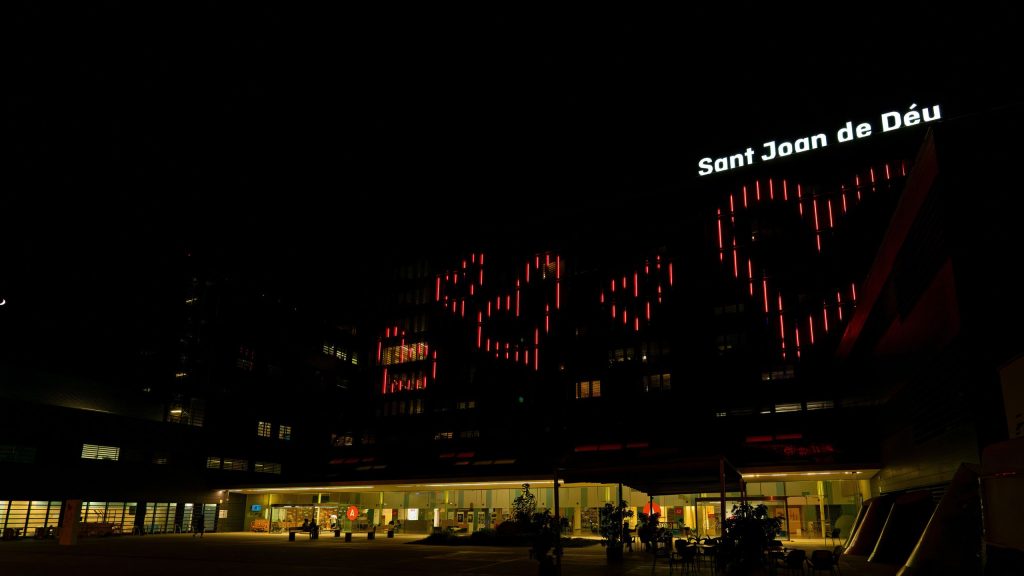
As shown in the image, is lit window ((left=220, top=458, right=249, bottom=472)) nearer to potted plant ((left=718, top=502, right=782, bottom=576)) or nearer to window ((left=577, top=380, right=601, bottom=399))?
window ((left=577, top=380, right=601, bottom=399))

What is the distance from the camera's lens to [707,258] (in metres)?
53.9

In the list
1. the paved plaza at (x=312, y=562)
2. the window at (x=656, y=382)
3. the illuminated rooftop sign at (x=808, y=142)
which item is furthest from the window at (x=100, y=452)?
the illuminated rooftop sign at (x=808, y=142)

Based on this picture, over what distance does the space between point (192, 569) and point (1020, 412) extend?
20.1 m

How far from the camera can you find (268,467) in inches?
2159

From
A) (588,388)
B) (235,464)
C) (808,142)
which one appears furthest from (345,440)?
(808,142)

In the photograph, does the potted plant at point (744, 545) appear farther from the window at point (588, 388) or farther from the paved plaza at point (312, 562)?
the window at point (588, 388)

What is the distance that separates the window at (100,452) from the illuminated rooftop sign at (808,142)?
4548 centimetres

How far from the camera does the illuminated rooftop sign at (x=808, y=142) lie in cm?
4431

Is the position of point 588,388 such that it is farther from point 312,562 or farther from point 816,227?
point 312,562

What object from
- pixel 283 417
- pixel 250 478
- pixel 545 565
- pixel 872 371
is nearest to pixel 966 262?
pixel 545 565

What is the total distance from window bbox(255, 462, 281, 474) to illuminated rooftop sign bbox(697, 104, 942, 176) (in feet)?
135

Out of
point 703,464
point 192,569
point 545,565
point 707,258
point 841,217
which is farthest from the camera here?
point 707,258

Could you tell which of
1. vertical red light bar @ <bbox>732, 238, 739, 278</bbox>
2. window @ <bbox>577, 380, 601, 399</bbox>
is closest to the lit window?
window @ <bbox>577, 380, 601, 399</bbox>

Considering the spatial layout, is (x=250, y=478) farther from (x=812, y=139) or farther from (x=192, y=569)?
(x=812, y=139)
